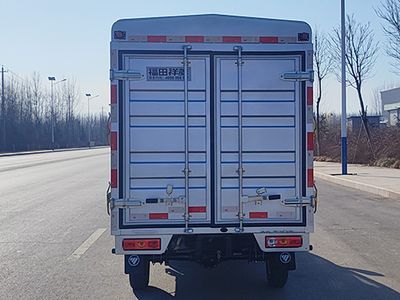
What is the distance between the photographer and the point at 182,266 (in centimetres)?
909

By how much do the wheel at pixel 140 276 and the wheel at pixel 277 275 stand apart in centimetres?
147

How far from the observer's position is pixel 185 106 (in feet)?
22.1

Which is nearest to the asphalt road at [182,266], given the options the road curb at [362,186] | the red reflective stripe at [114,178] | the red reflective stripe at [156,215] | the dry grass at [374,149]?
the red reflective stripe at [156,215]

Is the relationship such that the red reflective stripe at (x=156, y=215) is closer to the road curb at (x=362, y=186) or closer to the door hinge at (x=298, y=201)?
the door hinge at (x=298, y=201)

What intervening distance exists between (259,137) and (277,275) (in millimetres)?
1801

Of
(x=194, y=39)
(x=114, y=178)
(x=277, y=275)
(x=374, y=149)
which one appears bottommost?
(x=277, y=275)

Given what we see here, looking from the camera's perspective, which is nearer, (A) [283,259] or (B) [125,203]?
(B) [125,203]

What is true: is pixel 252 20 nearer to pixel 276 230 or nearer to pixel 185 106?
pixel 185 106

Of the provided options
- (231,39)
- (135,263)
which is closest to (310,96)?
(231,39)

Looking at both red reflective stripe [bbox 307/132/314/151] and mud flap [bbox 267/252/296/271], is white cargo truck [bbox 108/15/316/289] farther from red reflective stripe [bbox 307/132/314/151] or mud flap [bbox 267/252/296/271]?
mud flap [bbox 267/252/296/271]

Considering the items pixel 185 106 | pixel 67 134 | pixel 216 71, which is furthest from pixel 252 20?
pixel 67 134

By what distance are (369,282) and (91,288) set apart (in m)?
3.46

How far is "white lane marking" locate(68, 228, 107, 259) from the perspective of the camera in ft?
32.0

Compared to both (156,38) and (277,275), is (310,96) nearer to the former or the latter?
(156,38)
